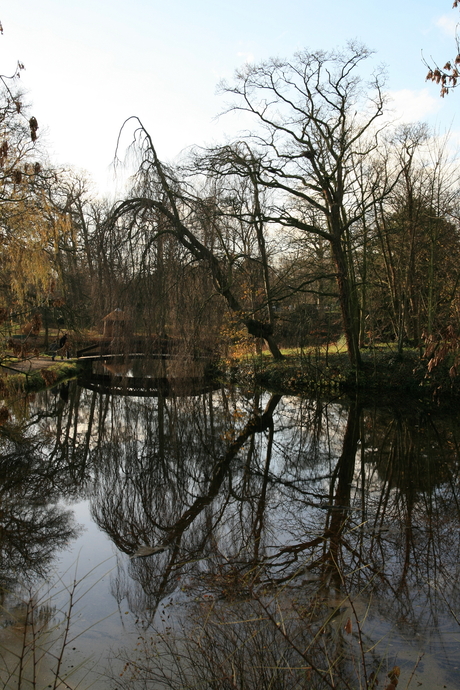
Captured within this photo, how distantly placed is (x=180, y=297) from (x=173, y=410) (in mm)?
4426

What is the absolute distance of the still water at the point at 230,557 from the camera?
3.46m

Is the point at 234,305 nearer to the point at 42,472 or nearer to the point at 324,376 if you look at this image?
the point at 324,376

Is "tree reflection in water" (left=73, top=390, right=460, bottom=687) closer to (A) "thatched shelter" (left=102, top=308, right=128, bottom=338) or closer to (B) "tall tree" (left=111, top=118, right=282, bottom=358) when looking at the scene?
(A) "thatched shelter" (left=102, top=308, right=128, bottom=338)

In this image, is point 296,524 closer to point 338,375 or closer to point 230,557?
point 230,557

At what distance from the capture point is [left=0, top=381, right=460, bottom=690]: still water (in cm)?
346

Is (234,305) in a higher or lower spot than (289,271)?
lower

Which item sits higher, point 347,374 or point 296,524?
point 347,374

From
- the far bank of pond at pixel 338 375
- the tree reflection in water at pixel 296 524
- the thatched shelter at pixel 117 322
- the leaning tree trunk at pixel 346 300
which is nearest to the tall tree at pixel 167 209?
the thatched shelter at pixel 117 322

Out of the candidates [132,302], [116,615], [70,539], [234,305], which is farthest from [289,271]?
[116,615]

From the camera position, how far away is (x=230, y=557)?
5164 millimetres

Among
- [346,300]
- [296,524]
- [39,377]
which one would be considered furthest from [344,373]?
[296,524]

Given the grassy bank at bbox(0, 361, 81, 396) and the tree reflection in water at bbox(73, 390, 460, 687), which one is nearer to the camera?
the tree reflection in water at bbox(73, 390, 460, 687)

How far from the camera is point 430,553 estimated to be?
522cm

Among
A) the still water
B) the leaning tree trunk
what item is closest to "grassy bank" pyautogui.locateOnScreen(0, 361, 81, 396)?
the still water
